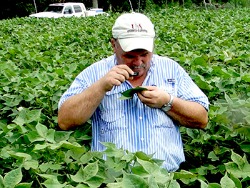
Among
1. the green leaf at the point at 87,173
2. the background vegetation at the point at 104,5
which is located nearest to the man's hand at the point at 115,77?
the green leaf at the point at 87,173

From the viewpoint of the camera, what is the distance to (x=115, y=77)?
2.82m

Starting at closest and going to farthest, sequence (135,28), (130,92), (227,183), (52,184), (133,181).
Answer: (133,181) → (227,183) → (52,184) → (130,92) → (135,28)

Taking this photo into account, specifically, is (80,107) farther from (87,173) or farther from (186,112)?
(87,173)

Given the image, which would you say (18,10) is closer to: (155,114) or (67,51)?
(67,51)

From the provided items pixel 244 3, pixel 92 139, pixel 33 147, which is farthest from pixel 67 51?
pixel 244 3

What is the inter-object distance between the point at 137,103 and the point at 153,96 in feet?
0.68

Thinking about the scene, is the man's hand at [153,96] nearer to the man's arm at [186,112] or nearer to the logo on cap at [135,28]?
the man's arm at [186,112]

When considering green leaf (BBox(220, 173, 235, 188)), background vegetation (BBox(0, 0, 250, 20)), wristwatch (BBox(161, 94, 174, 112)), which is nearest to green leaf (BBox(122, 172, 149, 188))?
green leaf (BBox(220, 173, 235, 188))

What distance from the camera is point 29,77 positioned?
14.1 feet

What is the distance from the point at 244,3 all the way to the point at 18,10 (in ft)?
56.2

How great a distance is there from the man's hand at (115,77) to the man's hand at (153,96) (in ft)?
0.39

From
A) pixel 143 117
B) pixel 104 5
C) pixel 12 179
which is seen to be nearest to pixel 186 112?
pixel 143 117

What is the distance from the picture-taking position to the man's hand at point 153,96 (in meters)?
2.82

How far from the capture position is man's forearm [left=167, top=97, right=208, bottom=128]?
2.96m
